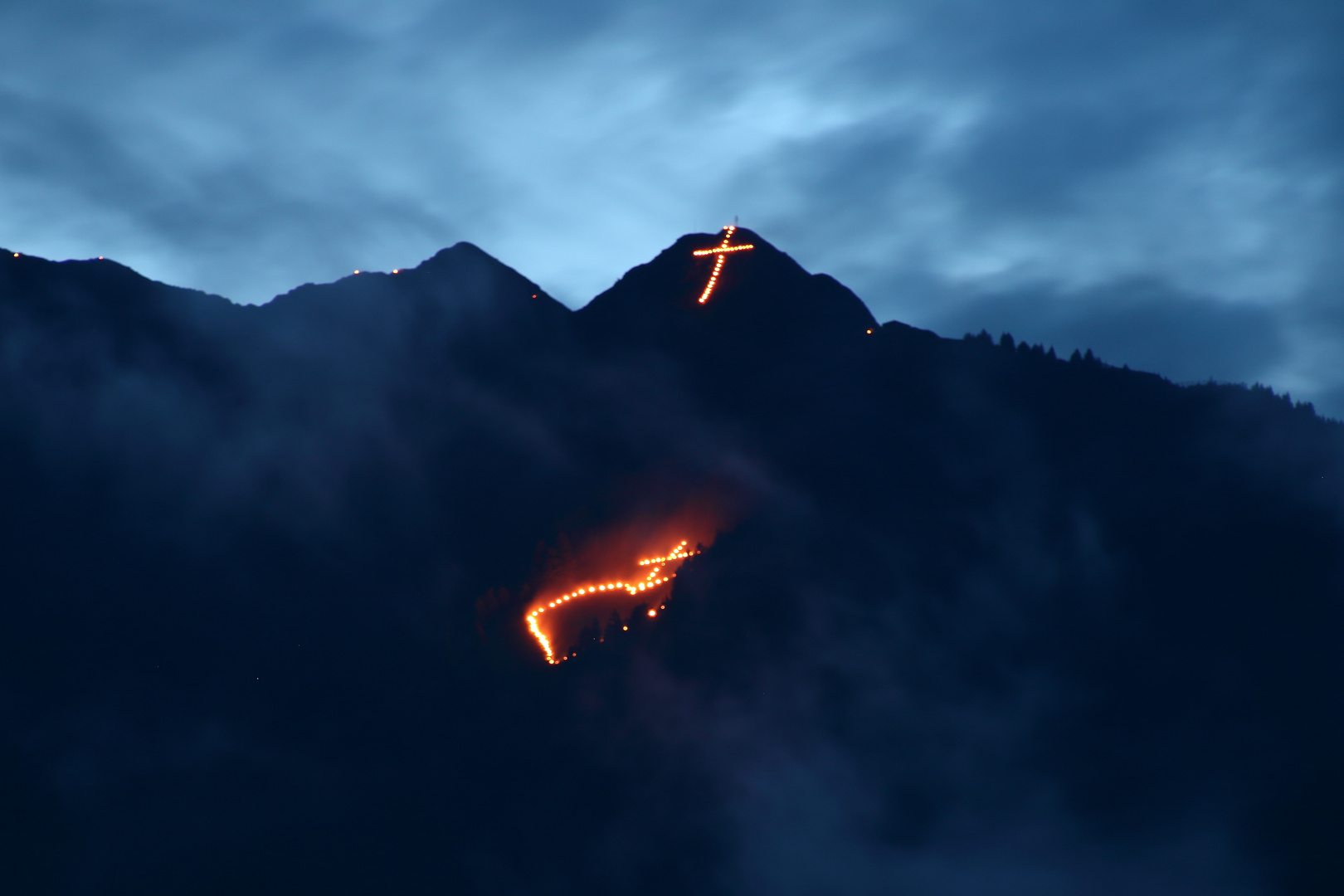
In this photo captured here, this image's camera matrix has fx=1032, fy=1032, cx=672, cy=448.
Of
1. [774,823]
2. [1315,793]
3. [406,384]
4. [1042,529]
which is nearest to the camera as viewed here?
[1315,793]

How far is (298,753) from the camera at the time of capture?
37.4 metres

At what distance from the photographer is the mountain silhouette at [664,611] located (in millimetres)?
33656

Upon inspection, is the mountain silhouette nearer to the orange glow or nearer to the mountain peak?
the mountain peak

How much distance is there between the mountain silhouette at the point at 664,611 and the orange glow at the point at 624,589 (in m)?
0.63

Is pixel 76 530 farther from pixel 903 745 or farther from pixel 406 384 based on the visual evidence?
pixel 903 745

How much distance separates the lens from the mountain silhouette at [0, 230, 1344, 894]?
110ft

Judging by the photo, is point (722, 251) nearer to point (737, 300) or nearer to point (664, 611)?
point (737, 300)

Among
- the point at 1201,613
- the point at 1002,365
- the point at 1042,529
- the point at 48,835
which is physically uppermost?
the point at 1002,365

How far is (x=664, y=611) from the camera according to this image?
3400 cm

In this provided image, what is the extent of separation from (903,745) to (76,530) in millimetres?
33043

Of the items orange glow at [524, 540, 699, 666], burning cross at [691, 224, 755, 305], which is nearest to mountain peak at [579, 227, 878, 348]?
burning cross at [691, 224, 755, 305]

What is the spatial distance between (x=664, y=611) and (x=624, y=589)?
1.55 meters

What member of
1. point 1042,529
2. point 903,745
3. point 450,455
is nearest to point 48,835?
point 450,455

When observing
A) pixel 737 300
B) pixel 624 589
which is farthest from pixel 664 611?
pixel 737 300
